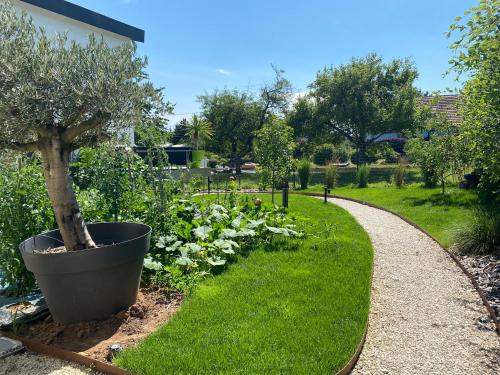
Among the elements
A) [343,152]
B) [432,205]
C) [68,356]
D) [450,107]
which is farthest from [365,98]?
[68,356]

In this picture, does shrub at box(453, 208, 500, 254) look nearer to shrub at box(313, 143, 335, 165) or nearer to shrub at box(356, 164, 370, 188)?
shrub at box(356, 164, 370, 188)

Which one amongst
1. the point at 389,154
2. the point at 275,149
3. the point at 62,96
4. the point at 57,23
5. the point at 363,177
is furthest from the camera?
the point at 389,154

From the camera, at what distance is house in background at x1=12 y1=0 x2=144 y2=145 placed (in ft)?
27.6

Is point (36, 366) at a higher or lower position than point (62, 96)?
lower

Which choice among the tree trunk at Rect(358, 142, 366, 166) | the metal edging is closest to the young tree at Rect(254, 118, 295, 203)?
the metal edging

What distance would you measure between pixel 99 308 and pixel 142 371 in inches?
31.9

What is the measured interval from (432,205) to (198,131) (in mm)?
14415

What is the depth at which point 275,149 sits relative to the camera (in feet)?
35.9

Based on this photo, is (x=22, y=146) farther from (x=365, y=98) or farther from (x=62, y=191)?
(x=365, y=98)

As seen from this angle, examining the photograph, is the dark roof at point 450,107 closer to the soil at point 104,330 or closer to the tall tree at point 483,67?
the tall tree at point 483,67

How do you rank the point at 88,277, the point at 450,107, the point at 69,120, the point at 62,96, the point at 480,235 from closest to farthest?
Result: the point at 62,96
the point at 69,120
the point at 88,277
the point at 480,235
the point at 450,107

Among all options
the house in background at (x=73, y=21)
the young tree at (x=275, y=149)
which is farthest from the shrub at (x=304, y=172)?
the house in background at (x=73, y=21)

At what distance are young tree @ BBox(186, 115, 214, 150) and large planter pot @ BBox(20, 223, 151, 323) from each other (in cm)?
1710

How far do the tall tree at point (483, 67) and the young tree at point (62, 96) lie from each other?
10.7 ft
